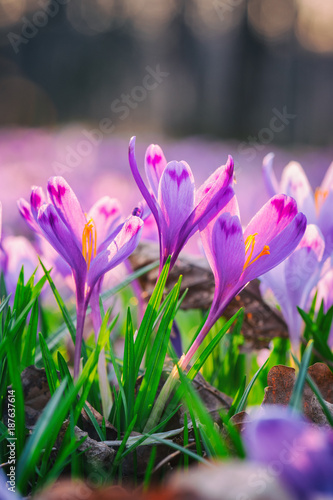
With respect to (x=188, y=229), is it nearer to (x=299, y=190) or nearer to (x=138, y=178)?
(x=138, y=178)

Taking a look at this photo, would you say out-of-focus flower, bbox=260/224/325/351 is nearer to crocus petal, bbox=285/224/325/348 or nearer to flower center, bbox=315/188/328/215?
crocus petal, bbox=285/224/325/348

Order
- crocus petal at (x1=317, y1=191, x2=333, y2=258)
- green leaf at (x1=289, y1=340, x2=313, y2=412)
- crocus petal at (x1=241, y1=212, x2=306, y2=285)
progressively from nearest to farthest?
1. green leaf at (x1=289, y1=340, x2=313, y2=412)
2. crocus petal at (x1=241, y1=212, x2=306, y2=285)
3. crocus petal at (x1=317, y1=191, x2=333, y2=258)

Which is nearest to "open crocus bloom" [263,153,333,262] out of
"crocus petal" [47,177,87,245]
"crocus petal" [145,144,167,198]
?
"crocus petal" [145,144,167,198]

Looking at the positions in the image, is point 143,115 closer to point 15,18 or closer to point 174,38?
point 174,38

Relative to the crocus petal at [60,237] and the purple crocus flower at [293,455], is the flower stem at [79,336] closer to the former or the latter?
the crocus petal at [60,237]

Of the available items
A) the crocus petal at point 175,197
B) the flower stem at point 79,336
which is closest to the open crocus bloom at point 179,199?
the crocus petal at point 175,197

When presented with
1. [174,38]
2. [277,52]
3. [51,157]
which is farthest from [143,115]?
[51,157]
